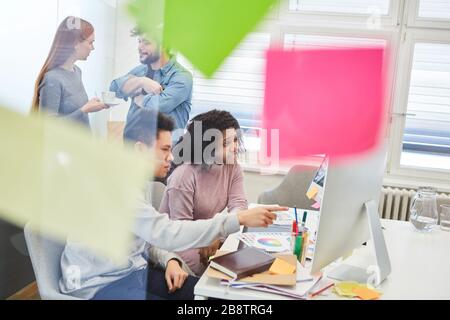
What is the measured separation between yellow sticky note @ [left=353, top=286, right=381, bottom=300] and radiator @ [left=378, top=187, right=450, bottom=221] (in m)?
1.47

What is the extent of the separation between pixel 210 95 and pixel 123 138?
885 mm

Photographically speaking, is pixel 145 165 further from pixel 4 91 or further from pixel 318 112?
pixel 318 112

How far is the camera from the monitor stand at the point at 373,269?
140 cm

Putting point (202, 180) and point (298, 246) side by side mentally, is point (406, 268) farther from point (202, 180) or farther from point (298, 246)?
point (202, 180)

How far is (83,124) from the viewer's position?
1.81 meters

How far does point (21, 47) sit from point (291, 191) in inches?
57.5

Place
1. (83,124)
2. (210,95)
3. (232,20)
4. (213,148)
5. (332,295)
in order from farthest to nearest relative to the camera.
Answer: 1. (210,95)
2. (232,20)
3. (213,148)
4. (83,124)
5. (332,295)

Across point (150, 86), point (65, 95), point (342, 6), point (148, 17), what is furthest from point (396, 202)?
point (65, 95)

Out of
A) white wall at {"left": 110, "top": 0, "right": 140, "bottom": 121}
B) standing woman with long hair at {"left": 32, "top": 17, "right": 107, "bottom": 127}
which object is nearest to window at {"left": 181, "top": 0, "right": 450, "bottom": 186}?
white wall at {"left": 110, "top": 0, "right": 140, "bottom": 121}

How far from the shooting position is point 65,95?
1.80 metres

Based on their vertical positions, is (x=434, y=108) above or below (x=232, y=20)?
below

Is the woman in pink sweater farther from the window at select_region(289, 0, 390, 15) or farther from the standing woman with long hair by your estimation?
the window at select_region(289, 0, 390, 15)

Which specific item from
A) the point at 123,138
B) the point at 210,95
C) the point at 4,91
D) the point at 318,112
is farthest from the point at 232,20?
the point at 4,91

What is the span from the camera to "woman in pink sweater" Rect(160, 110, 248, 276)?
→ 1.92m
